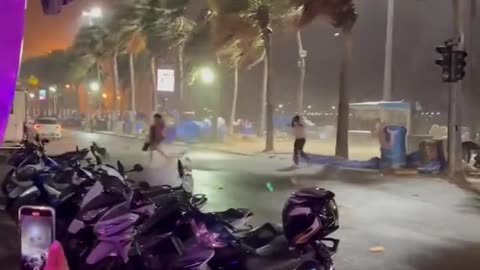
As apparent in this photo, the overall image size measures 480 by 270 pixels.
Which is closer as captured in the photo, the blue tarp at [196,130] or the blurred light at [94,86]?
the blue tarp at [196,130]

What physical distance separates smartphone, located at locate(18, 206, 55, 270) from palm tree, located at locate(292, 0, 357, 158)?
22.2 metres

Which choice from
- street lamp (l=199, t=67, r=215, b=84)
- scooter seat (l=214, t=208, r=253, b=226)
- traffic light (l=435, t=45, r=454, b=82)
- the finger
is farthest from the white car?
the finger

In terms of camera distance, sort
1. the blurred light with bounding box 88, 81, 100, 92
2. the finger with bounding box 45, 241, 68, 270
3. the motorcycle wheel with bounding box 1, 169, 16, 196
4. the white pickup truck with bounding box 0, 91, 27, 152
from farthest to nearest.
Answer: the blurred light with bounding box 88, 81, 100, 92 < the white pickup truck with bounding box 0, 91, 27, 152 < the motorcycle wheel with bounding box 1, 169, 16, 196 < the finger with bounding box 45, 241, 68, 270

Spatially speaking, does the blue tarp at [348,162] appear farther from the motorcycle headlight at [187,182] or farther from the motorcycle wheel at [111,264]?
the motorcycle wheel at [111,264]

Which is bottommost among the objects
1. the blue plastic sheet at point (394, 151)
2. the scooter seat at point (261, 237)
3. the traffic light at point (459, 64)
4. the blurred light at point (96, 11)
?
the blue plastic sheet at point (394, 151)

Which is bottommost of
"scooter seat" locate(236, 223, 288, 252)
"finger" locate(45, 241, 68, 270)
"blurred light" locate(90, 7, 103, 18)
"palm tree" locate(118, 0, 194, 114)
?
"scooter seat" locate(236, 223, 288, 252)

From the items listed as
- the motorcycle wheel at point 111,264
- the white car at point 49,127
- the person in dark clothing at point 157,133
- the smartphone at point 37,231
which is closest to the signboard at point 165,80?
the white car at point 49,127

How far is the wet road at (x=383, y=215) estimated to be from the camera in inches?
362

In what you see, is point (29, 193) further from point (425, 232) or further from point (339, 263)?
point (425, 232)

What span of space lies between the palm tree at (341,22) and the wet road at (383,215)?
23.7ft

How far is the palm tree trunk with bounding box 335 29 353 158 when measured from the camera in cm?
2748

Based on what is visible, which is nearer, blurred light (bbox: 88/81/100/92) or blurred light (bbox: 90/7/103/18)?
blurred light (bbox: 90/7/103/18)

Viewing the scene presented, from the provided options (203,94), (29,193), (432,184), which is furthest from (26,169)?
(203,94)

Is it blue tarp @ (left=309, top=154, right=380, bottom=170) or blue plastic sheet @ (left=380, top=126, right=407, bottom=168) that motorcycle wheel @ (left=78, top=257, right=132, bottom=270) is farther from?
blue tarp @ (left=309, top=154, right=380, bottom=170)
